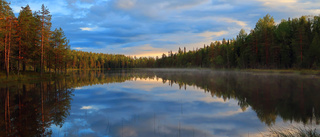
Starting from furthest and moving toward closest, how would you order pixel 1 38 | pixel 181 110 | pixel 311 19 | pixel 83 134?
pixel 311 19, pixel 1 38, pixel 181 110, pixel 83 134

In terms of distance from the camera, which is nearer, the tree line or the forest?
the forest

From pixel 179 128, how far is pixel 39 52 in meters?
39.5

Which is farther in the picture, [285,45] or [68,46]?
[285,45]

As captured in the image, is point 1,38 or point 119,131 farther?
point 1,38

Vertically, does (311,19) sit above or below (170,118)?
above

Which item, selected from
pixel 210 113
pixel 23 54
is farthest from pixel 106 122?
pixel 23 54

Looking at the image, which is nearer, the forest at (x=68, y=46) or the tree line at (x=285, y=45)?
the forest at (x=68, y=46)

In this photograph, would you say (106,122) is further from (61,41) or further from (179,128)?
(61,41)

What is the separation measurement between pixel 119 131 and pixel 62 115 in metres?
4.17

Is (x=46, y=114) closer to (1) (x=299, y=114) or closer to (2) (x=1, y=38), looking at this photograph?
(1) (x=299, y=114)

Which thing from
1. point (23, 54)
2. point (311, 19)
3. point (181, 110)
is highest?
point (311, 19)

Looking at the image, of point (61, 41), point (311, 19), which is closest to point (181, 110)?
point (61, 41)

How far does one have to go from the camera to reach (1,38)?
2753 cm

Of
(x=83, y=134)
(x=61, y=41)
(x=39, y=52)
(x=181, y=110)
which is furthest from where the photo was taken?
(x=61, y=41)
